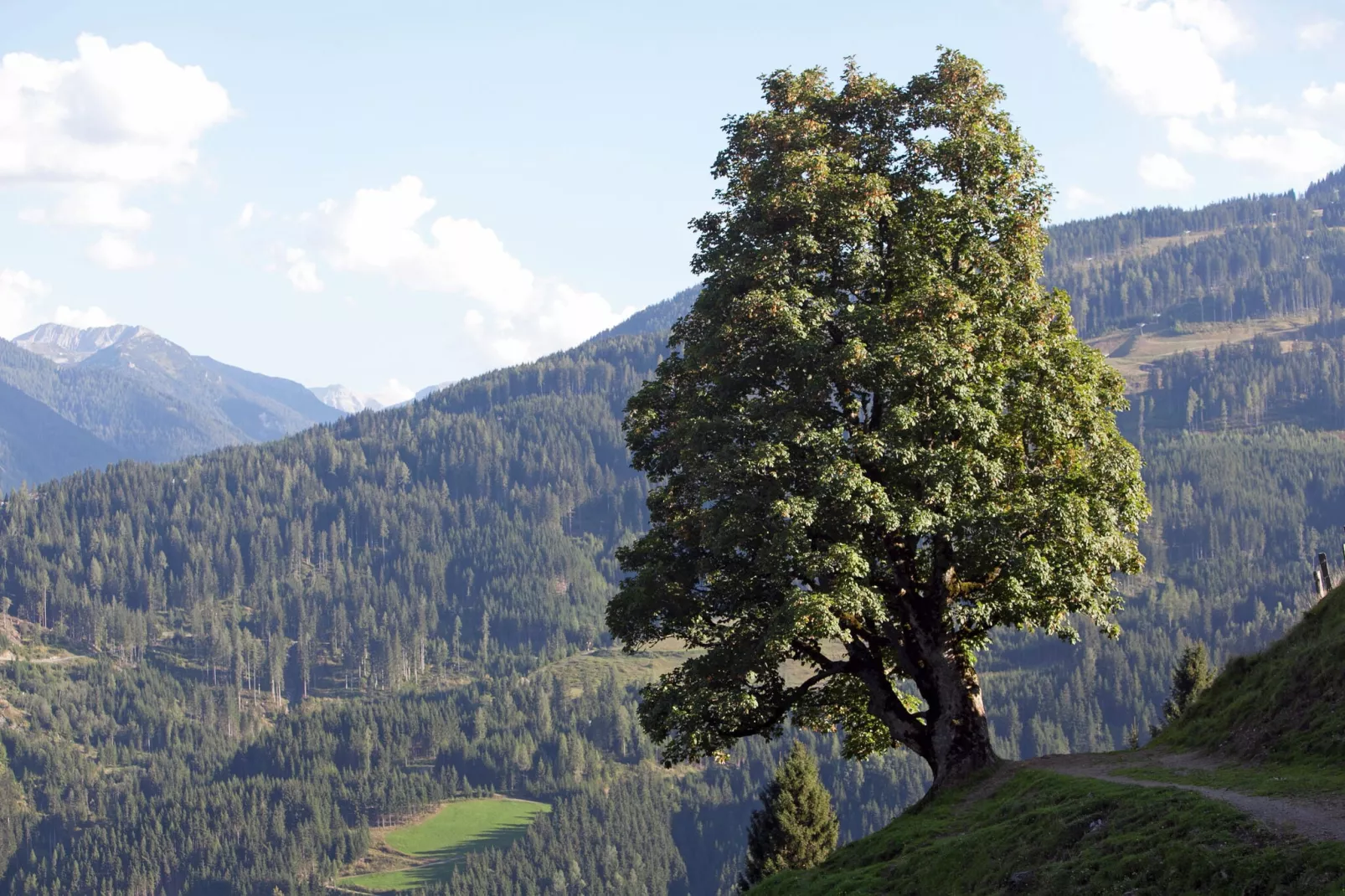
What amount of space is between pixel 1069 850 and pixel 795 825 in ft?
151

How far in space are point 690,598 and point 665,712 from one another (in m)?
3.55

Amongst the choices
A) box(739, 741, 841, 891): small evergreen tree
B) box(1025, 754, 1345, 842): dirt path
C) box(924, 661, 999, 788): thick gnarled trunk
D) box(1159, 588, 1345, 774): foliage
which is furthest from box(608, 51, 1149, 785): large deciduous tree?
box(739, 741, 841, 891): small evergreen tree

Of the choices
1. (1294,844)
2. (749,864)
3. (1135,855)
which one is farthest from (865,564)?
(749,864)

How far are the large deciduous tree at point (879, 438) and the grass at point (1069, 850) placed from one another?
393 centimetres

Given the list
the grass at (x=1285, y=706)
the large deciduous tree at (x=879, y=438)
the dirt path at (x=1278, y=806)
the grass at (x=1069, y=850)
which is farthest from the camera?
the large deciduous tree at (x=879, y=438)

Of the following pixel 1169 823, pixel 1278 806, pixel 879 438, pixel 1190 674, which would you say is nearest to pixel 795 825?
pixel 1190 674

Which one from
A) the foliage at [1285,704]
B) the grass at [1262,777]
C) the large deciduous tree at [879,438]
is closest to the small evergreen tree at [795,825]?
the large deciduous tree at [879,438]

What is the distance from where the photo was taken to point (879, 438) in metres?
34.8

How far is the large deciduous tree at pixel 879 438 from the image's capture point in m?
34.6

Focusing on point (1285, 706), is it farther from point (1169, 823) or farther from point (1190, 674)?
point (1190, 674)

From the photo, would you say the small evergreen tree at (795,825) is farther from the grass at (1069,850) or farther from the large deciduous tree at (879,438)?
the grass at (1069,850)

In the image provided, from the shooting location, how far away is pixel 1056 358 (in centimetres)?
3691

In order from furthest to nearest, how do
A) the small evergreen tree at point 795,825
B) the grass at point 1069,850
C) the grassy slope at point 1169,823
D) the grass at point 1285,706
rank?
the small evergreen tree at point 795,825 → the grass at point 1285,706 → the grassy slope at point 1169,823 → the grass at point 1069,850

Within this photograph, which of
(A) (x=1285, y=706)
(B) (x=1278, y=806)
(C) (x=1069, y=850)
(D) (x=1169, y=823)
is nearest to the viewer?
(B) (x=1278, y=806)
